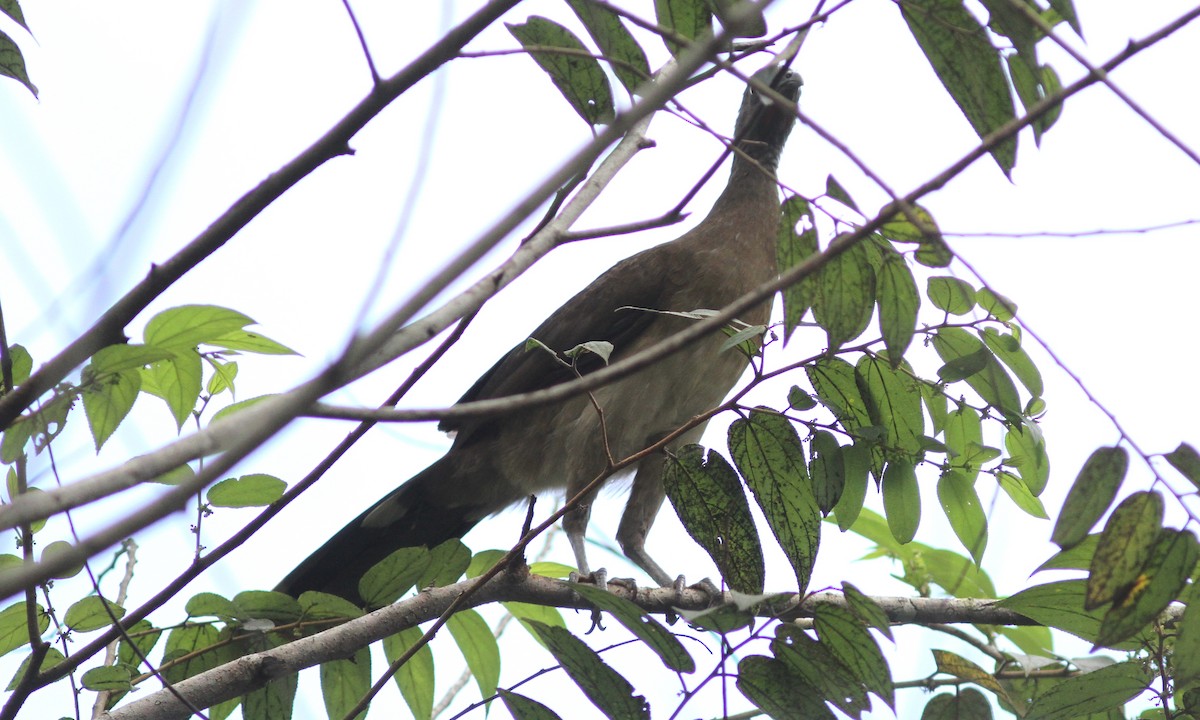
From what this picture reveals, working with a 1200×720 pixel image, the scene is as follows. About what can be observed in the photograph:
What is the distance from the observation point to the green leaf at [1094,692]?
1.48 metres

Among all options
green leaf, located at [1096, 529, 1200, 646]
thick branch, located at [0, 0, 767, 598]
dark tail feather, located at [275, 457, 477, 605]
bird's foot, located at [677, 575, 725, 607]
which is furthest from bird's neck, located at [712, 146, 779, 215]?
thick branch, located at [0, 0, 767, 598]

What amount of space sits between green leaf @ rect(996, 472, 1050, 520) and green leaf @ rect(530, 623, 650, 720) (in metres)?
0.82

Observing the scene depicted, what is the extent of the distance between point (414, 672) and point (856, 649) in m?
0.90

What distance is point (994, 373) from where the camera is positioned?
1643 mm

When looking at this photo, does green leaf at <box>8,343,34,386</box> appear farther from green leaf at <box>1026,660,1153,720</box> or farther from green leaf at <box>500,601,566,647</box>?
green leaf at <box>1026,660,1153,720</box>

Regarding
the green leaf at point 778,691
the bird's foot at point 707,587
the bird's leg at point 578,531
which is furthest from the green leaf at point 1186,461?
the bird's leg at point 578,531

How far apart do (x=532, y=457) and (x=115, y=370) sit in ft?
6.40

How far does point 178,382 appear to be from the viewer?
1.74m

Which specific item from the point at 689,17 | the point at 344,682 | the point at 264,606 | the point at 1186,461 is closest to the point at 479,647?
the point at 344,682

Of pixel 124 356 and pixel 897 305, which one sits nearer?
pixel 124 356

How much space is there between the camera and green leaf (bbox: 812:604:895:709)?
1.43 metres

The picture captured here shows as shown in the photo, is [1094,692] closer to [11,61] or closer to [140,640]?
[140,640]

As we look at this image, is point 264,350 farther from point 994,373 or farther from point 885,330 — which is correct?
point 994,373

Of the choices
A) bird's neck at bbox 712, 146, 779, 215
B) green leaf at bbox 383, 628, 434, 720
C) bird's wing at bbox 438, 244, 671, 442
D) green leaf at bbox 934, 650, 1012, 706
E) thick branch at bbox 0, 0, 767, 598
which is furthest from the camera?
bird's neck at bbox 712, 146, 779, 215
